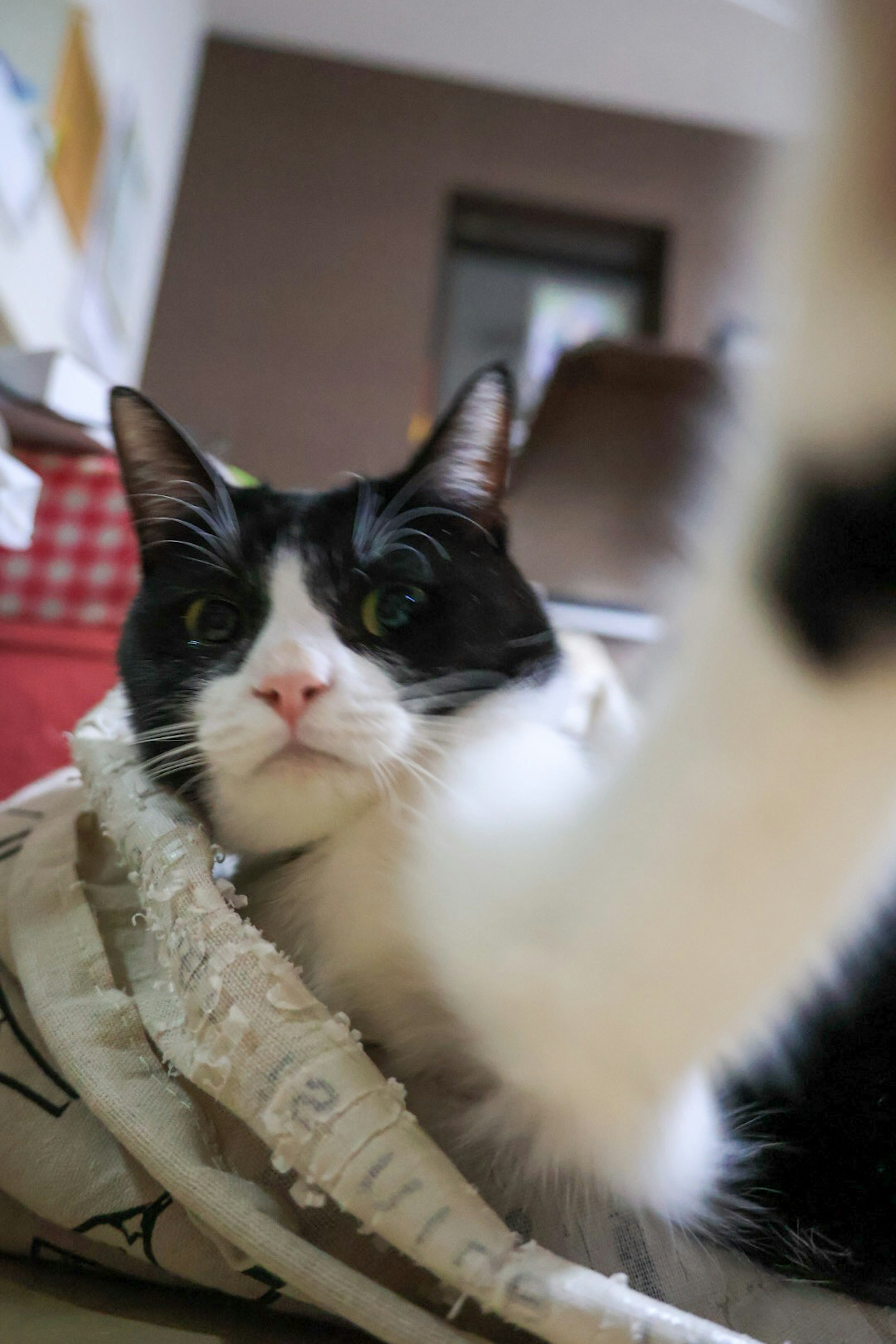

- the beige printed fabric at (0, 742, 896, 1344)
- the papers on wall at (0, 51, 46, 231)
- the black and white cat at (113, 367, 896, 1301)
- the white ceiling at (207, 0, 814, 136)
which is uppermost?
the white ceiling at (207, 0, 814, 136)

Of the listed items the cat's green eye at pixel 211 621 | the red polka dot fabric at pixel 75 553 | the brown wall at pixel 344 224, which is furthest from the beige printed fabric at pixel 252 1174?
the brown wall at pixel 344 224

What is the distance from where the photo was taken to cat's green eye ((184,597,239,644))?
2.16ft

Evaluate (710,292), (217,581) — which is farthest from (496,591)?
(710,292)

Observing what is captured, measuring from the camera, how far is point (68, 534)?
1.26m

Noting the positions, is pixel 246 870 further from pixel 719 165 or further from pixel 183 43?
pixel 719 165

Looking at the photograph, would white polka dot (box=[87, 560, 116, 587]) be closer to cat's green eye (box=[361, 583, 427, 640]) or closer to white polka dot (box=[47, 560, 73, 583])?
white polka dot (box=[47, 560, 73, 583])

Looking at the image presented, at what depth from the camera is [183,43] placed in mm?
2822

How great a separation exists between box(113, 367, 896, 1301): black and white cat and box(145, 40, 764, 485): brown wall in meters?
2.29

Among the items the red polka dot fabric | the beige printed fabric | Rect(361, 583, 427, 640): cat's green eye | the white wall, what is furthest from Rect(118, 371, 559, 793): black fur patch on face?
the white wall

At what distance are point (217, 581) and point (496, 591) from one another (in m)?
0.22

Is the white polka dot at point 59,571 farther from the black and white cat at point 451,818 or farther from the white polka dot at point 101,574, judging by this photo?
the black and white cat at point 451,818

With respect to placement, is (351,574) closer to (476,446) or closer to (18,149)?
(476,446)

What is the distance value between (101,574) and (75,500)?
11cm

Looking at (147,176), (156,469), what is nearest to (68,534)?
(156,469)
